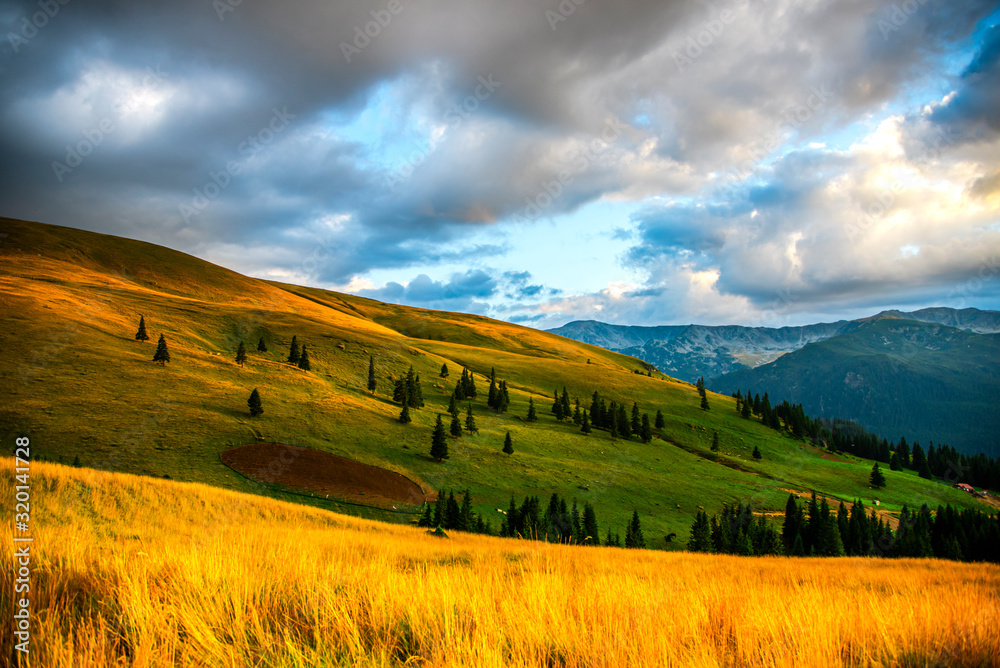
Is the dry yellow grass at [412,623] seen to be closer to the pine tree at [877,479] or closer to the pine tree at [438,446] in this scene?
the pine tree at [438,446]

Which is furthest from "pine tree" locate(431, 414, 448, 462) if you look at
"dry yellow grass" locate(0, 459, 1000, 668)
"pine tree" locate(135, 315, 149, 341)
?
"dry yellow grass" locate(0, 459, 1000, 668)

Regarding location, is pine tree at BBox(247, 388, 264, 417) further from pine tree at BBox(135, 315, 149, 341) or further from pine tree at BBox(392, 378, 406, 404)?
pine tree at BBox(135, 315, 149, 341)

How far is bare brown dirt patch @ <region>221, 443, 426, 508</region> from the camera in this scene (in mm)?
43844

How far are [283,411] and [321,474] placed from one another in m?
15.5

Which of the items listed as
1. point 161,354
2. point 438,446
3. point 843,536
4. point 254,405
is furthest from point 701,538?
point 161,354

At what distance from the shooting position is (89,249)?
131m

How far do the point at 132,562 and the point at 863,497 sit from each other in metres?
120

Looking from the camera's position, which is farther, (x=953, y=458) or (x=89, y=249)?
(x=953, y=458)

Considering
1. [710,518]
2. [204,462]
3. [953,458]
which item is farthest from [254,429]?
[953,458]

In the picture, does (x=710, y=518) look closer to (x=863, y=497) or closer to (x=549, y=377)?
(x=863, y=497)

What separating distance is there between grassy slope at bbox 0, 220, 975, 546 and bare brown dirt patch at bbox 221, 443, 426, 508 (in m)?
2.04

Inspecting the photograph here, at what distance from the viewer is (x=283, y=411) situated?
57875mm

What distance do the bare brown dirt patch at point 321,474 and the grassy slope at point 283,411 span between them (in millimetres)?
2038

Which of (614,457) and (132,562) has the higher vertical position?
(132,562)
